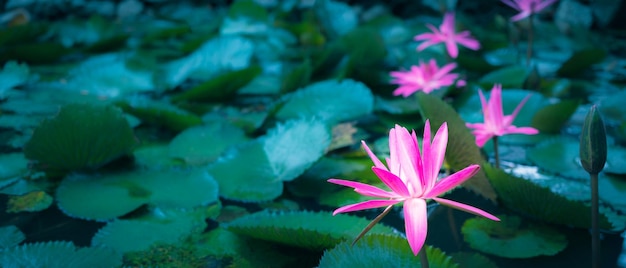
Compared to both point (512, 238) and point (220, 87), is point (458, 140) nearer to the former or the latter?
point (512, 238)

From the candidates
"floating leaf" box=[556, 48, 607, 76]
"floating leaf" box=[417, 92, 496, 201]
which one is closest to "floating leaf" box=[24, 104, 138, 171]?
"floating leaf" box=[417, 92, 496, 201]

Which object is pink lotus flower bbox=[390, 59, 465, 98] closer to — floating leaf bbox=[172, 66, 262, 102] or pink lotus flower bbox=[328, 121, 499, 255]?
floating leaf bbox=[172, 66, 262, 102]

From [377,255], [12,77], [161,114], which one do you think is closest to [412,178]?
[377,255]

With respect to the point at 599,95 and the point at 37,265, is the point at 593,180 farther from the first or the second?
the point at 599,95

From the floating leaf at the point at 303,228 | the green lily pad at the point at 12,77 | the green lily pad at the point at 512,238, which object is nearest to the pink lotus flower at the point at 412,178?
the floating leaf at the point at 303,228

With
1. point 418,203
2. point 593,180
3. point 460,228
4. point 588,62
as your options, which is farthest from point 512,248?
point 588,62

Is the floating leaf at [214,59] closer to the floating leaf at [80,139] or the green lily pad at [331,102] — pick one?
the green lily pad at [331,102]
